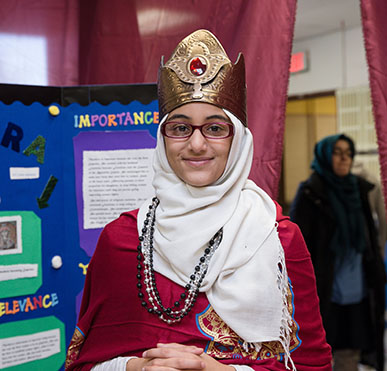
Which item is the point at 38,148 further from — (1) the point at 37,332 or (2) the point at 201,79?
(2) the point at 201,79

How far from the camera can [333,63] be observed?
4867mm

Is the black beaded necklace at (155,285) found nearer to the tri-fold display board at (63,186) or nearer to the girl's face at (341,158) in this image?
the tri-fold display board at (63,186)

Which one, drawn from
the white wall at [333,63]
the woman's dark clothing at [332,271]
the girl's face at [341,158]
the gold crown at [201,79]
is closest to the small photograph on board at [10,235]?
the gold crown at [201,79]

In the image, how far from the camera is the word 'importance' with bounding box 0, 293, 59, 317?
5.45 feet

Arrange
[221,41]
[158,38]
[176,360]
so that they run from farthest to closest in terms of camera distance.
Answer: [158,38] < [221,41] < [176,360]

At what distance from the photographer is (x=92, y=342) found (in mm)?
1272

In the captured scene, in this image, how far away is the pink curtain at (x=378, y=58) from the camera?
167 centimetres

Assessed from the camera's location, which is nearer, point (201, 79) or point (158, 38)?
point (201, 79)

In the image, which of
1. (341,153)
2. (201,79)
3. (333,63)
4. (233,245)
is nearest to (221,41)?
(201,79)

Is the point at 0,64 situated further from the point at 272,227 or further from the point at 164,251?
the point at 272,227

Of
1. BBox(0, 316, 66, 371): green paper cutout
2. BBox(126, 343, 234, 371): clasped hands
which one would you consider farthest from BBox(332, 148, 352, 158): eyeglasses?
BBox(126, 343, 234, 371): clasped hands

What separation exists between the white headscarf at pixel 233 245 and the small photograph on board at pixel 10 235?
67 cm

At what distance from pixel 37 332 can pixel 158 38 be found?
4.15 feet

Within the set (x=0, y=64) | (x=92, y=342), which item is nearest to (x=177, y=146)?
(x=92, y=342)
